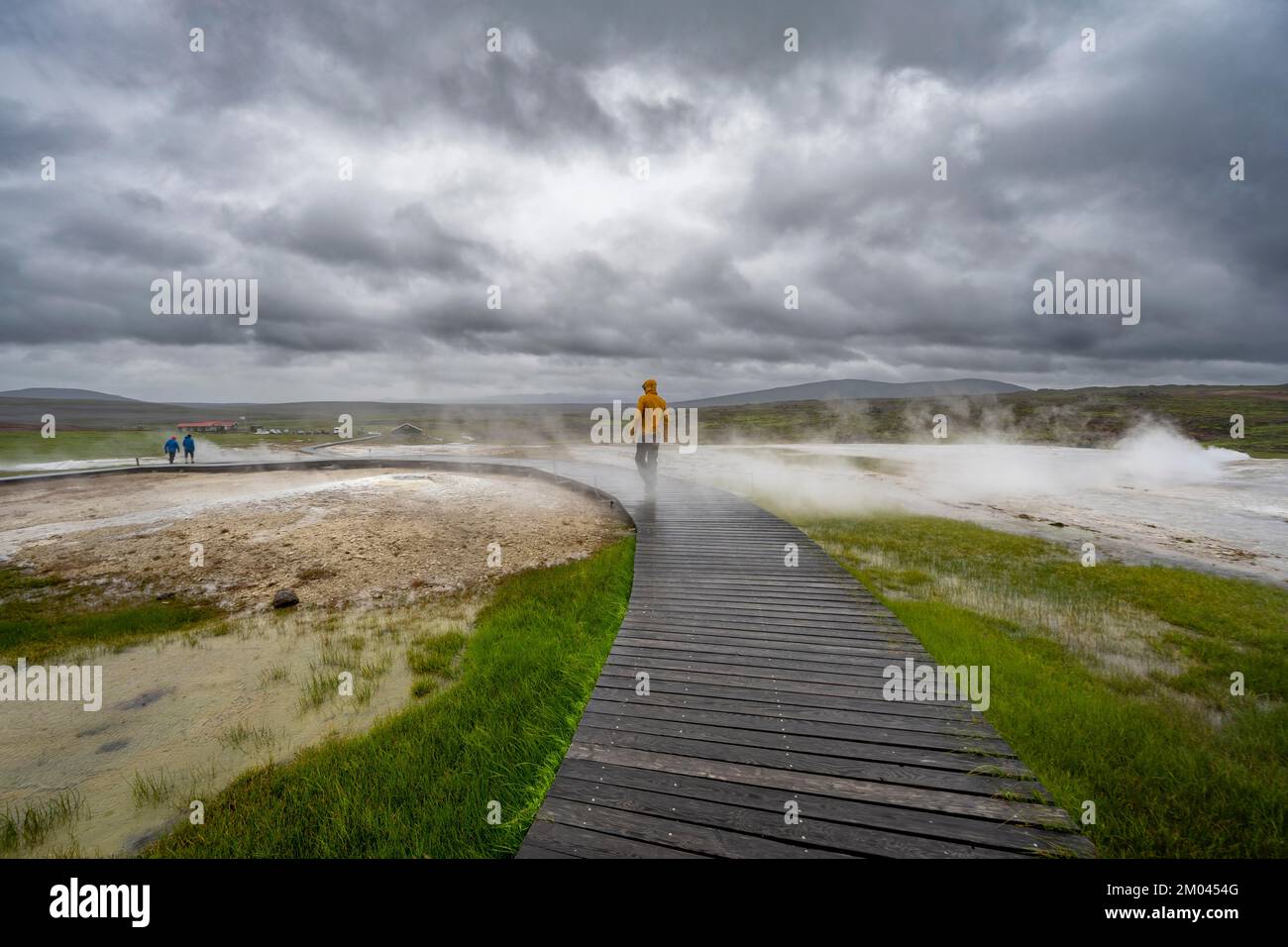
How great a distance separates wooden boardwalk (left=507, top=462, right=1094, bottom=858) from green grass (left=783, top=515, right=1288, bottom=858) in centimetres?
86

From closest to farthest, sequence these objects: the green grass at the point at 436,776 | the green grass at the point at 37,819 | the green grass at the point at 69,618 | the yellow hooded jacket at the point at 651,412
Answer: the green grass at the point at 436,776 → the green grass at the point at 37,819 → the green grass at the point at 69,618 → the yellow hooded jacket at the point at 651,412

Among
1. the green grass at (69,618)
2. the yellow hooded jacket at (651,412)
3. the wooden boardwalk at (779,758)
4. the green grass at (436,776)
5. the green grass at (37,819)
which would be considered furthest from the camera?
the yellow hooded jacket at (651,412)

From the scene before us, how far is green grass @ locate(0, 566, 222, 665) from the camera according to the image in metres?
7.81

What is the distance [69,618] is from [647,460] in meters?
11.8

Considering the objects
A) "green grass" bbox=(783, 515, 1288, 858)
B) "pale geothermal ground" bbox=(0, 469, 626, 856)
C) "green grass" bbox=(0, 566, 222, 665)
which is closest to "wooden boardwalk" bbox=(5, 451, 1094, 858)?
"green grass" bbox=(783, 515, 1288, 858)

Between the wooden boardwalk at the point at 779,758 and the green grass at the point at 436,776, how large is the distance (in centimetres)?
69

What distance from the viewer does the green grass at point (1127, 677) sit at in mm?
3707

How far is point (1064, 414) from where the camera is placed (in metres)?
71.6

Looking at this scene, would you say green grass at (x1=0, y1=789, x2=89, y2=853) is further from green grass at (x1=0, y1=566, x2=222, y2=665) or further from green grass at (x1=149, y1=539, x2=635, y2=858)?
green grass at (x1=0, y1=566, x2=222, y2=665)

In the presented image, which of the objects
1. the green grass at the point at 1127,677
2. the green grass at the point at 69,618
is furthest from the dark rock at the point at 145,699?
the green grass at the point at 1127,677

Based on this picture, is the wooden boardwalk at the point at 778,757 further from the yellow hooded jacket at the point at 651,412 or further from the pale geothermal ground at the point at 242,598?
the yellow hooded jacket at the point at 651,412

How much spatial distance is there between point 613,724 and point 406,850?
169cm
